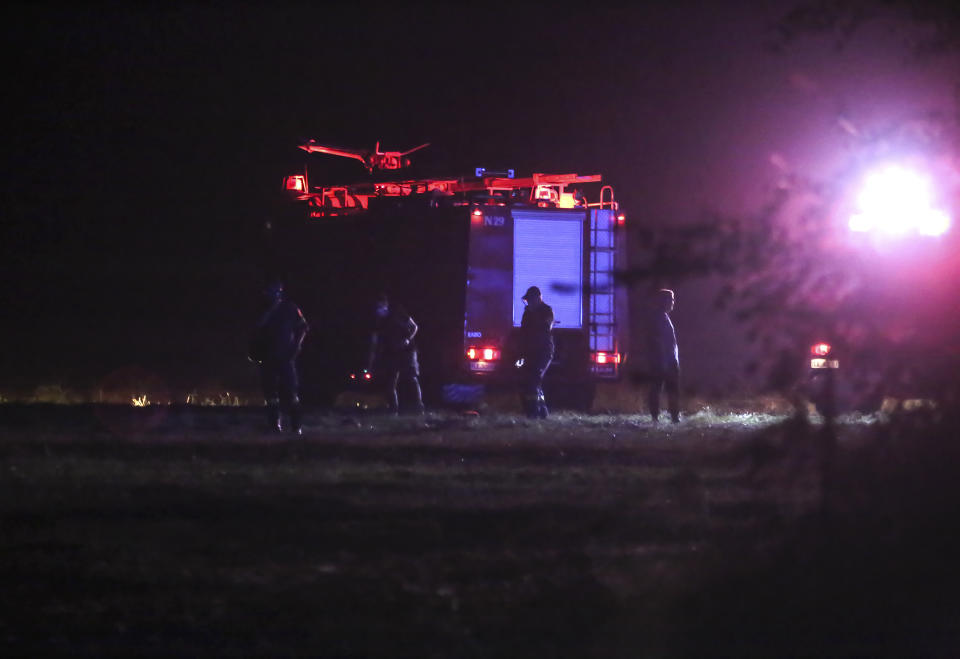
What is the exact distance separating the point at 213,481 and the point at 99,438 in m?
4.14

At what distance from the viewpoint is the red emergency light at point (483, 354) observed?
1991cm

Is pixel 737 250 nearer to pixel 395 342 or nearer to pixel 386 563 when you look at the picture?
pixel 386 563

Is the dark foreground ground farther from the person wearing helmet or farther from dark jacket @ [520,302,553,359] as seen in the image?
dark jacket @ [520,302,553,359]

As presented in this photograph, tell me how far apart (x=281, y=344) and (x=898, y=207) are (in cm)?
1018

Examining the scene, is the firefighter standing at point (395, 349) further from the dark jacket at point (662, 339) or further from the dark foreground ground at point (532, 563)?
the dark foreground ground at point (532, 563)

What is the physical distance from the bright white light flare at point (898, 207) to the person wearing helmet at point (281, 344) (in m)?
9.94

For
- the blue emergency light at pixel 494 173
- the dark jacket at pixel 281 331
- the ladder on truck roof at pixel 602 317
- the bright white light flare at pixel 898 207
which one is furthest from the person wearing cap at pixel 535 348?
the bright white light flare at pixel 898 207

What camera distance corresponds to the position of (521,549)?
8.66 meters

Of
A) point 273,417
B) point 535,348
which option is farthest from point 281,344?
point 535,348

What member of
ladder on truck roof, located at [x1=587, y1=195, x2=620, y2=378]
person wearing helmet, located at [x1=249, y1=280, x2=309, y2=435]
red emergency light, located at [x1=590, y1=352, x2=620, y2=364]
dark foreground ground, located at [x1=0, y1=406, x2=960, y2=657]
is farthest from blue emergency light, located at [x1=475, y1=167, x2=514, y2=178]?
dark foreground ground, located at [x1=0, y1=406, x2=960, y2=657]

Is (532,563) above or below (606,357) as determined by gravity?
below

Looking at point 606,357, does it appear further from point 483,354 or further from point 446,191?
point 446,191

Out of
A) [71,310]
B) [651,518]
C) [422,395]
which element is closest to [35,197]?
[71,310]

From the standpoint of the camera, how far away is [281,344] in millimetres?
16234
